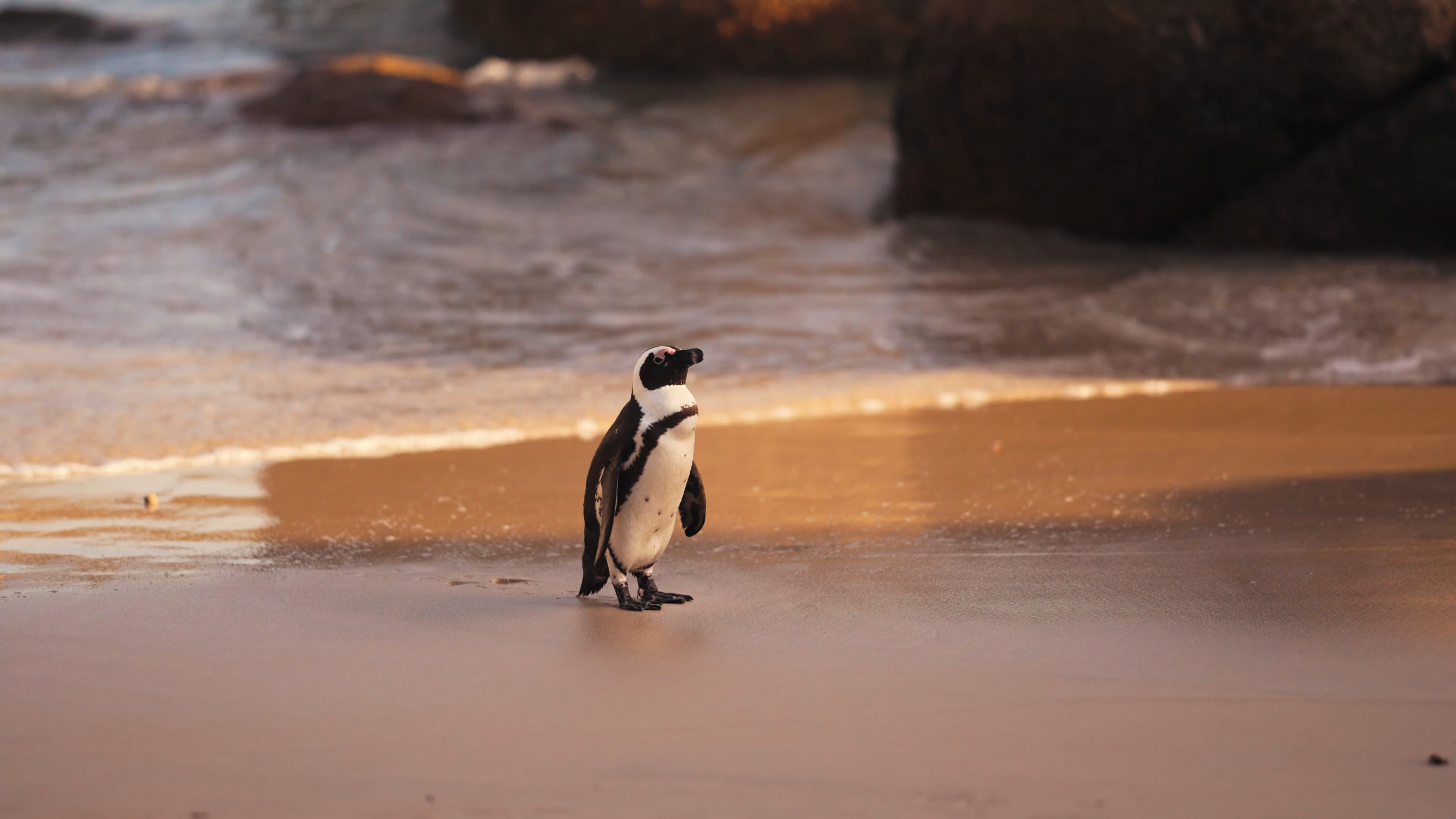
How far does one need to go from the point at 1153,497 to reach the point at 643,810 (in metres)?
2.57

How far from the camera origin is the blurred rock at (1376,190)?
27.9ft

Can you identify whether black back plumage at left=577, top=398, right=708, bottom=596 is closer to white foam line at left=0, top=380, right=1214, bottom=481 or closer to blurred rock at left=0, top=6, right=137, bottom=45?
white foam line at left=0, top=380, right=1214, bottom=481

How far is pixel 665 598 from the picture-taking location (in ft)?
11.6

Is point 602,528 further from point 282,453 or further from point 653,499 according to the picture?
point 282,453

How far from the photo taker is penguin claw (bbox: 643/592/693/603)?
11.6ft

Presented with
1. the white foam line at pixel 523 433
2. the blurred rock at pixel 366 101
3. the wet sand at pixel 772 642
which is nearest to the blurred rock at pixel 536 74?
the blurred rock at pixel 366 101

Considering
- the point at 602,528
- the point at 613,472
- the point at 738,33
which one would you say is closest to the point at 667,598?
the point at 602,528

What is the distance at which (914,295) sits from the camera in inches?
331

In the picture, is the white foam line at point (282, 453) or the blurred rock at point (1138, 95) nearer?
the white foam line at point (282, 453)

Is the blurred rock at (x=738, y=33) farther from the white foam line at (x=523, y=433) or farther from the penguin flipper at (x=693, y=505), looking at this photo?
the penguin flipper at (x=693, y=505)

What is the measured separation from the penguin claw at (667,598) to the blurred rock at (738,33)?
12.3 metres

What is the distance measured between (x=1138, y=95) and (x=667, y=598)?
6.73 m

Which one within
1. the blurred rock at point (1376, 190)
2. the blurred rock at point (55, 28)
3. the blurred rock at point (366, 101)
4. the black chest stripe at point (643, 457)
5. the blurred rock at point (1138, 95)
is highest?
the blurred rock at point (55, 28)

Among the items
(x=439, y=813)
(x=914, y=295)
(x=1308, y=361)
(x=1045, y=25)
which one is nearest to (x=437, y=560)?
(x=439, y=813)
